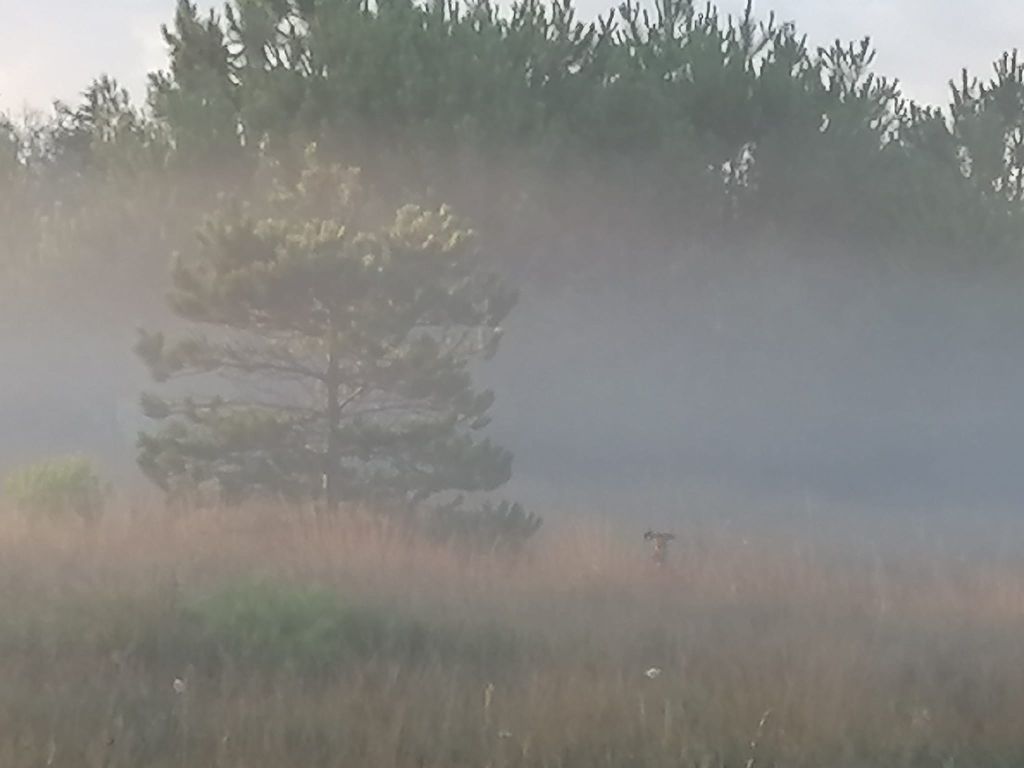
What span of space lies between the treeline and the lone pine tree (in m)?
4.66

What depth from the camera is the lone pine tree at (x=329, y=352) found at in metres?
12.4

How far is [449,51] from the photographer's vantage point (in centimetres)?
1866

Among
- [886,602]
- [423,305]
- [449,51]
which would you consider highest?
[449,51]

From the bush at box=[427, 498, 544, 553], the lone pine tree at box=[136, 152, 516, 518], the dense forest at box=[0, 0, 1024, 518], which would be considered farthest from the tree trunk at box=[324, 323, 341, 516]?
the dense forest at box=[0, 0, 1024, 518]

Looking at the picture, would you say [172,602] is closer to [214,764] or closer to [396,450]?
[214,764]

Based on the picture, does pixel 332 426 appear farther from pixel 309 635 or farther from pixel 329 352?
pixel 309 635

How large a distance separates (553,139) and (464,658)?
12.2 metres

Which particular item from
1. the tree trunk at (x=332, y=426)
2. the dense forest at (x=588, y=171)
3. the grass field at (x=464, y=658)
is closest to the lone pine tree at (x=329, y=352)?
the tree trunk at (x=332, y=426)

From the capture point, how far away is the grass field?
19.1 ft

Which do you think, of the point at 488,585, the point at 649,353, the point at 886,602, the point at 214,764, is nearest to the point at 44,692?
the point at 214,764

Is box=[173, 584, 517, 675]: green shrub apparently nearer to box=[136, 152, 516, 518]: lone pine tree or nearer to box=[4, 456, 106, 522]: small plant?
box=[136, 152, 516, 518]: lone pine tree

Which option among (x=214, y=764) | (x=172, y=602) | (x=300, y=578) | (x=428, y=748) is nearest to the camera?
(x=214, y=764)

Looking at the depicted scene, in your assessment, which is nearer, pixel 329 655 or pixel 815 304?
pixel 329 655

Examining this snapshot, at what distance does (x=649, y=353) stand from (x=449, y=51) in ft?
19.2
